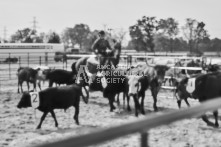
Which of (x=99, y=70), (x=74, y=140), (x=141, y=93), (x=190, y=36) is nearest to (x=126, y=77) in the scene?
(x=141, y=93)

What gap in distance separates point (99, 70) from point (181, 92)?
276 centimetres

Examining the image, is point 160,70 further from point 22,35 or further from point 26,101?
point 22,35

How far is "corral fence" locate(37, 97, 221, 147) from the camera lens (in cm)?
101

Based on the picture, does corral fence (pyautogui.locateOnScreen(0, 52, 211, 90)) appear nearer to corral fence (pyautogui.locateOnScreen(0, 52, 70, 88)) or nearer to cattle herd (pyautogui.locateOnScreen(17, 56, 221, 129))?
corral fence (pyautogui.locateOnScreen(0, 52, 70, 88))

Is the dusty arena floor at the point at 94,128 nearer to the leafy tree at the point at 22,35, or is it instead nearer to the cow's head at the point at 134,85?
the cow's head at the point at 134,85

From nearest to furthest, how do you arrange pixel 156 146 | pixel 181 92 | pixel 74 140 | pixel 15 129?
1. pixel 74 140
2. pixel 156 146
3. pixel 15 129
4. pixel 181 92

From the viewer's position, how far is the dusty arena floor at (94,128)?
4.88 meters

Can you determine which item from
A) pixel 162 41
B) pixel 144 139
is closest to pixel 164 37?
pixel 162 41

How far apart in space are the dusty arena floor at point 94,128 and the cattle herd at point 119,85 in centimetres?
25

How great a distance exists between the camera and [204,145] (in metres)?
4.75

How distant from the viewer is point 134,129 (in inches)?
45.5

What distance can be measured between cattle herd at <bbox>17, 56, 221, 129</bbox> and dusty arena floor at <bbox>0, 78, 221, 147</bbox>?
0.25 metres

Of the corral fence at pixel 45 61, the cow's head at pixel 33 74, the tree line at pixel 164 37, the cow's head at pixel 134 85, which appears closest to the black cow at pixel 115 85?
the cow's head at pixel 134 85

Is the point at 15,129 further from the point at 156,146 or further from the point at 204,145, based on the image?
the point at 204,145
